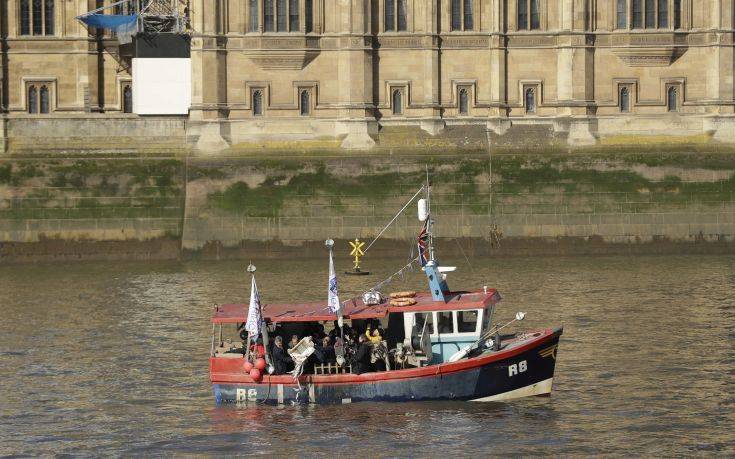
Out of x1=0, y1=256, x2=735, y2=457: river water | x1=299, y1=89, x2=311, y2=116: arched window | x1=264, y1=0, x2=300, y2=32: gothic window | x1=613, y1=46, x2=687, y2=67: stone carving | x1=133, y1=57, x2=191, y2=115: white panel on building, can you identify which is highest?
x1=264, y1=0, x2=300, y2=32: gothic window

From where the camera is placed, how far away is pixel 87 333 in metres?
55.9

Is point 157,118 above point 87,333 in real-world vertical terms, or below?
above

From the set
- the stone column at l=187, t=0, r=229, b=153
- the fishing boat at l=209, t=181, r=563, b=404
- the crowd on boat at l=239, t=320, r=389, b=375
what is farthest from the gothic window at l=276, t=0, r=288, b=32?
the crowd on boat at l=239, t=320, r=389, b=375

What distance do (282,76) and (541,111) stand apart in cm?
1158

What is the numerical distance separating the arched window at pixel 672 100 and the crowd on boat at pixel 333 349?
124 ft

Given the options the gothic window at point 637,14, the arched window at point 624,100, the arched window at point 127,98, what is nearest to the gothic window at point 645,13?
the gothic window at point 637,14

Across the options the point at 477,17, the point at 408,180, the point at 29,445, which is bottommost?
the point at 29,445

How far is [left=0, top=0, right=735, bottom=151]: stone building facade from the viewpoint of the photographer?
78.5 m

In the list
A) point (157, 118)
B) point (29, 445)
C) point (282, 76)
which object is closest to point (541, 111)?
point (282, 76)

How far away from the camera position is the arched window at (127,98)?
279 feet

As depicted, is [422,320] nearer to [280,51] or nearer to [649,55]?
[280,51]

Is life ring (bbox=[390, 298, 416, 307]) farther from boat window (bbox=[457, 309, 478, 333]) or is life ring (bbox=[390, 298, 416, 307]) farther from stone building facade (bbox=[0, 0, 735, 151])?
stone building facade (bbox=[0, 0, 735, 151])

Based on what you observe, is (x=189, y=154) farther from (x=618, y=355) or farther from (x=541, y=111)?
(x=618, y=355)

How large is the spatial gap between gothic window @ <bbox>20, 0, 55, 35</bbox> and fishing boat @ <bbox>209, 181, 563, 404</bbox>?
1612 inches
